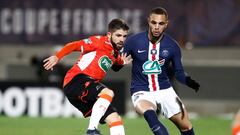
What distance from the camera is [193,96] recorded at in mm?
23047

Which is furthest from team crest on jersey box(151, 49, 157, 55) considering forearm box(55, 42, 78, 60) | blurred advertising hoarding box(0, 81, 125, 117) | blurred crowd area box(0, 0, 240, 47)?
blurred crowd area box(0, 0, 240, 47)

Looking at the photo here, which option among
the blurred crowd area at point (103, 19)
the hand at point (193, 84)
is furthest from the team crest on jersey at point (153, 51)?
the blurred crowd area at point (103, 19)

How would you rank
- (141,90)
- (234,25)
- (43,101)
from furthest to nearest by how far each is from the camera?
1. (234,25)
2. (43,101)
3. (141,90)

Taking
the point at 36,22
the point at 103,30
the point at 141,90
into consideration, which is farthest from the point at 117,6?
the point at 141,90

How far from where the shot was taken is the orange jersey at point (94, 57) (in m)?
11.2

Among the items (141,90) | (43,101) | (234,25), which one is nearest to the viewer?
(141,90)

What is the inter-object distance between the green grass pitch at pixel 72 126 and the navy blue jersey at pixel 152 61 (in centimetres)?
318

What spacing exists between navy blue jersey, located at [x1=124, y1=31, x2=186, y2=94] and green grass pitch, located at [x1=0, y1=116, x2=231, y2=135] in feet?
10.4

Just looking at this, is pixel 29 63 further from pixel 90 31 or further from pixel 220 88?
pixel 220 88

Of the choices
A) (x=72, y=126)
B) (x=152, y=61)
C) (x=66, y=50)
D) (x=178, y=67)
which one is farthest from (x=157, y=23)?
(x=72, y=126)

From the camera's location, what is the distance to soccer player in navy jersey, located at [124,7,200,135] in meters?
11.1

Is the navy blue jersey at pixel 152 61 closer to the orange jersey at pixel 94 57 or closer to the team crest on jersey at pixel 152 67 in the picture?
the team crest on jersey at pixel 152 67

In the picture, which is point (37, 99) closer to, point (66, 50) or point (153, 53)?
point (66, 50)

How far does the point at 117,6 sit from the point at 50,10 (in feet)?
5.39
